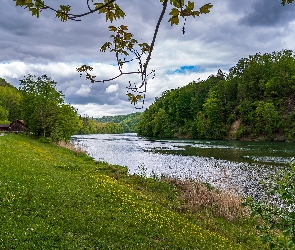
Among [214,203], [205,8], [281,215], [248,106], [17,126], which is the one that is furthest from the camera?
[248,106]

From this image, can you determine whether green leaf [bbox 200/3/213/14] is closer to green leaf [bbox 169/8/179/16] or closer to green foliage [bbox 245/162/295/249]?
green leaf [bbox 169/8/179/16]

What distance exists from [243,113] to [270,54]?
29.8m

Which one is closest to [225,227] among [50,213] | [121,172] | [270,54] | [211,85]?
[50,213]

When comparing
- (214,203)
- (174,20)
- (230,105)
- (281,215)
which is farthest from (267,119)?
(174,20)

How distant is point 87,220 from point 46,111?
163 feet

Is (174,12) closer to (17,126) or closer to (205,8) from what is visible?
(205,8)

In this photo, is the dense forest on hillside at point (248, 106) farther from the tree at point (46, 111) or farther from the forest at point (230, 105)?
the tree at point (46, 111)

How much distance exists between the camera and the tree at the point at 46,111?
56500 millimetres

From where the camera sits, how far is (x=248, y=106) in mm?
111688

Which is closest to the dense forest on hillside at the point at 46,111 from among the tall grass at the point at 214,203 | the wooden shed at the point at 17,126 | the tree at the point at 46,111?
the tree at the point at 46,111

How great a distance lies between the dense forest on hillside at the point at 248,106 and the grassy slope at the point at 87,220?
8462 cm

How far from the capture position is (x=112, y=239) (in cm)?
1049

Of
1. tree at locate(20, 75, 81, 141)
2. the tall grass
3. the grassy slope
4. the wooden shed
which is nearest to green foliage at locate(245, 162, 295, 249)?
the grassy slope

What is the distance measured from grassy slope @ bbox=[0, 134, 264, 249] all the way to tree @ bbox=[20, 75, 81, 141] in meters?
39.8
